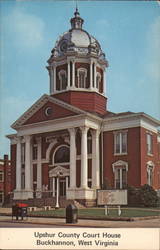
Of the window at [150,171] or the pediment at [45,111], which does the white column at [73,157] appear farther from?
the window at [150,171]

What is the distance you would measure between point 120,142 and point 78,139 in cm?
374

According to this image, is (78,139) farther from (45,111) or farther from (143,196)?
(143,196)

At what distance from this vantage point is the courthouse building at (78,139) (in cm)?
3472

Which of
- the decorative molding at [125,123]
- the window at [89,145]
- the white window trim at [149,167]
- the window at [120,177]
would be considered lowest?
the window at [120,177]

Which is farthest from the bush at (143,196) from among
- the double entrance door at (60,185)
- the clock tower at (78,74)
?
the clock tower at (78,74)

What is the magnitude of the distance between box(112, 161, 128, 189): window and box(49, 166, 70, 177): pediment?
419 centimetres

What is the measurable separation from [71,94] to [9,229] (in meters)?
26.9

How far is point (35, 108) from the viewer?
3847 centimetres

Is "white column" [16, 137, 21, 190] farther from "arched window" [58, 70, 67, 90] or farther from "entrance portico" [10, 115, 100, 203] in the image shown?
"arched window" [58, 70, 67, 90]

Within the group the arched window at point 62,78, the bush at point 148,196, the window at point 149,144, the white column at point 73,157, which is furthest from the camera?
the arched window at point 62,78

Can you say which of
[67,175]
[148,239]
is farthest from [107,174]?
[148,239]

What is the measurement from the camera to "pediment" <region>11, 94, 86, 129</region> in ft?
121

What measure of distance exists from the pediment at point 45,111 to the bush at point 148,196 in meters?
8.35

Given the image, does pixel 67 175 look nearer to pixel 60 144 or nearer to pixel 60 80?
pixel 60 144
